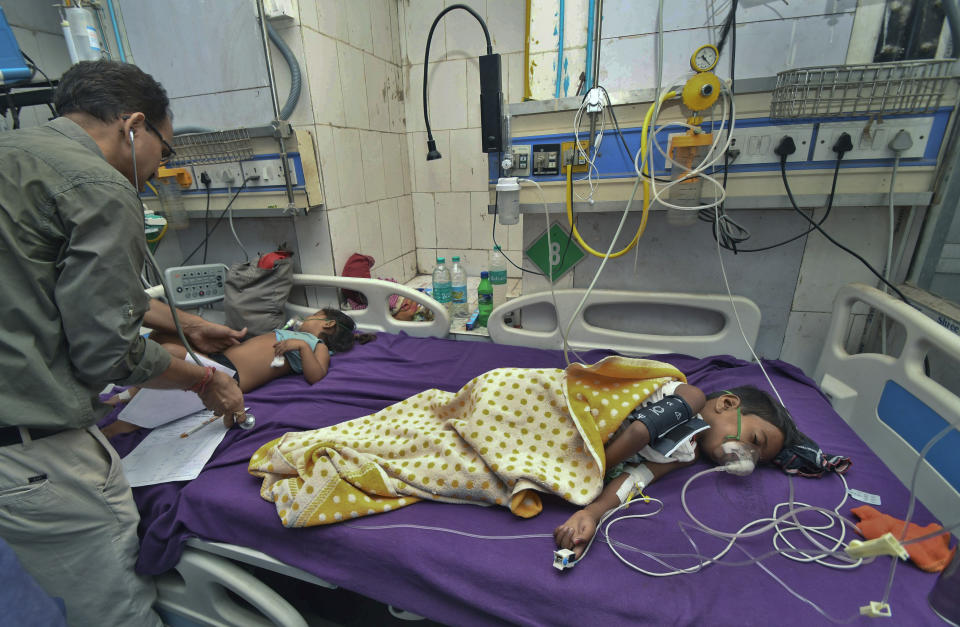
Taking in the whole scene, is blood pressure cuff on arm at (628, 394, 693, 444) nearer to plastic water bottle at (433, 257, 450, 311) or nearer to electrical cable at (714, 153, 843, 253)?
electrical cable at (714, 153, 843, 253)

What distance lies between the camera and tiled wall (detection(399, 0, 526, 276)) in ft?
8.66

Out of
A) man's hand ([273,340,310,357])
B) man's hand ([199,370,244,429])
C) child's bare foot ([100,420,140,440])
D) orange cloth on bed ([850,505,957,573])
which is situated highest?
man's hand ([199,370,244,429])

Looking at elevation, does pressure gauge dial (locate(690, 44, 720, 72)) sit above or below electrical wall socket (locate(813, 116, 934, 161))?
above

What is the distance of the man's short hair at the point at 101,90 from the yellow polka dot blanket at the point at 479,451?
0.99 meters

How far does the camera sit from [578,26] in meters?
1.72

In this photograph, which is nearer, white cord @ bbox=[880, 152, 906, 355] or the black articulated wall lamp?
white cord @ bbox=[880, 152, 906, 355]

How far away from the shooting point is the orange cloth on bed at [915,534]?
0.93m

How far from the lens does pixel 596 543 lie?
105 cm

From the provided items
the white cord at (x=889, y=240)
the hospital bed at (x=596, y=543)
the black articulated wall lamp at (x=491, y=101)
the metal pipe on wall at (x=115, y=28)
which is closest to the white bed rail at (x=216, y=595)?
the hospital bed at (x=596, y=543)

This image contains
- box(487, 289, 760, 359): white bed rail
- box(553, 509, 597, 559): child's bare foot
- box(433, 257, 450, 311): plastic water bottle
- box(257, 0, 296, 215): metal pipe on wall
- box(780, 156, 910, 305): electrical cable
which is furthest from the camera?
box(433, 257, 450, 311): plastic water bottle

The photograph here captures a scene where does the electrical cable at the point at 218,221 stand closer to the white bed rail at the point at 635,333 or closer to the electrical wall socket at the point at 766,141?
the white bed rail at the point at 635,333

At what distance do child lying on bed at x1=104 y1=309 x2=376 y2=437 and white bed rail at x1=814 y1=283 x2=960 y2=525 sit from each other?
2.01m

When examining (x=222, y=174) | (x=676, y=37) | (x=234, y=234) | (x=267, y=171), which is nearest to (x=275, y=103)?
(x=267, y=171)

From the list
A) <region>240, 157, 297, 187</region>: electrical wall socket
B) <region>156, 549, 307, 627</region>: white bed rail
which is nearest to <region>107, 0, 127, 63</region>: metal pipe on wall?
<region>240, 157, 297, 187</region>: electrical wall socket
